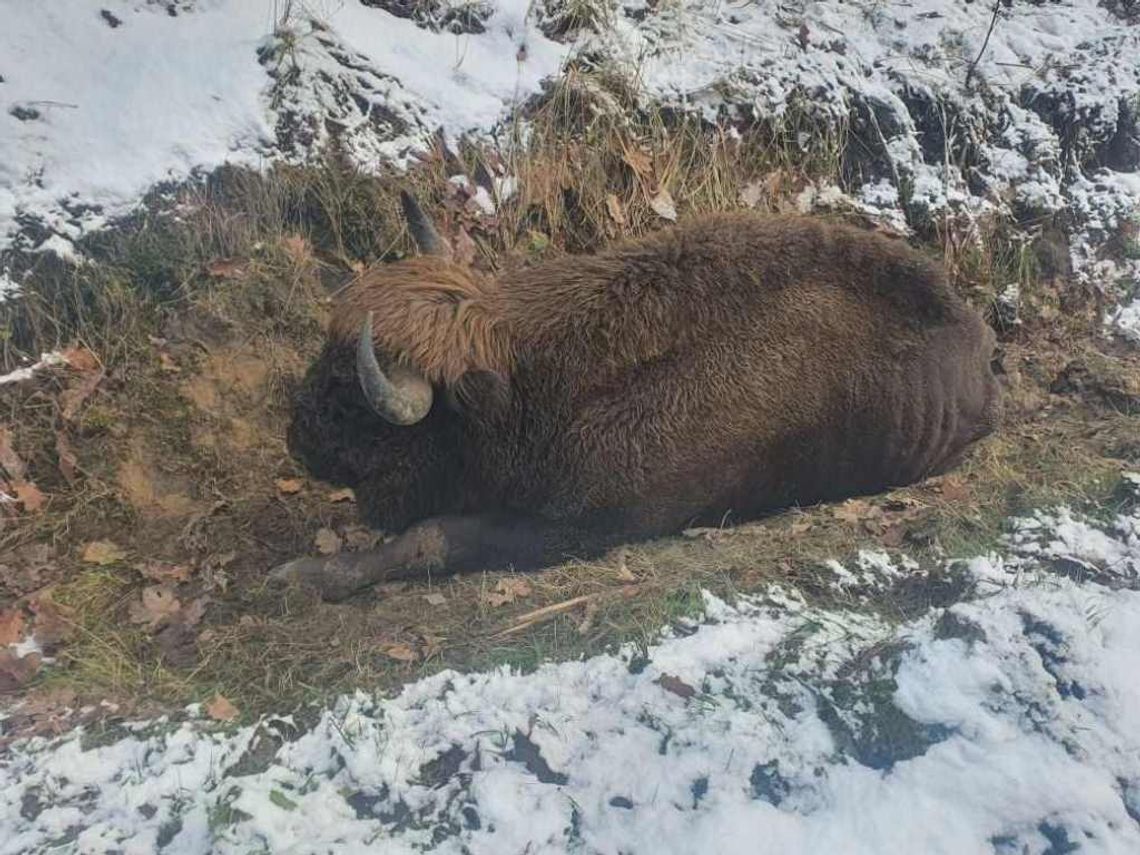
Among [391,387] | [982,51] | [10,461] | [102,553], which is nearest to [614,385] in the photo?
[391,387]

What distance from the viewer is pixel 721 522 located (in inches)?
188

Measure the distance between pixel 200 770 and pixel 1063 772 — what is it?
2.95 m

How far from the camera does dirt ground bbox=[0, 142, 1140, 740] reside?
12.2 ft

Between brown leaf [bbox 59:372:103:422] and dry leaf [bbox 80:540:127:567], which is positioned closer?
dry leaf [bbox 80:540:127:567]

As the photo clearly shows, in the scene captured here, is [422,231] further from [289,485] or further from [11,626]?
[11,626]

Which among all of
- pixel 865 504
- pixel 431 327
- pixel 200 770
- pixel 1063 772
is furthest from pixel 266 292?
pixel 1063 772

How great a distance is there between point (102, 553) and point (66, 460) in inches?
23.1

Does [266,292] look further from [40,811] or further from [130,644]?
[40,811]

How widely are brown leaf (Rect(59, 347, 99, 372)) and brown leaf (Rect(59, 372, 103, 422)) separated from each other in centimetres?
4

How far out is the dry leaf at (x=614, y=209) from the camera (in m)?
6.12

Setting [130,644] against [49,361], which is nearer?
[130,644]

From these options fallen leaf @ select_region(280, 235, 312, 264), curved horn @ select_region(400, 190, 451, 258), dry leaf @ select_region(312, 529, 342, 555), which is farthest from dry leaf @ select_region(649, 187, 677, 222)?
dry leaf @ select_region(312, 529, 342, 555)

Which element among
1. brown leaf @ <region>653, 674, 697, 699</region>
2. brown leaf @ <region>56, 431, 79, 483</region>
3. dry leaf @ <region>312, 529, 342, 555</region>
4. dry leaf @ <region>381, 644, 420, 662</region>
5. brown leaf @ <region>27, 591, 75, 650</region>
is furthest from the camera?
dry leaf @ <region>312, 529, 342, 555</region>

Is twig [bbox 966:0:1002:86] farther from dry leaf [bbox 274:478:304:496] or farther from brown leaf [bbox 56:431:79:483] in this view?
brown leaf [bbox 56:431:79:483]
